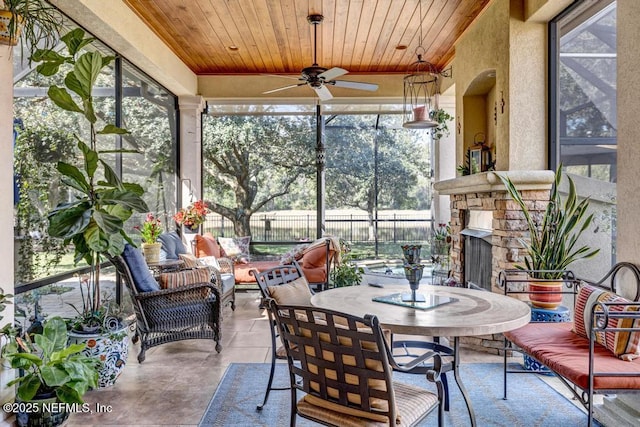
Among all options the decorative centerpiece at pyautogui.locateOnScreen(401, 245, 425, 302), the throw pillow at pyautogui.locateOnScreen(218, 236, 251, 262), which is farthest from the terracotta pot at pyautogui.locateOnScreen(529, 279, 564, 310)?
the throw pillow at pyautogui.locateOnScreen(218, 236, 251, 262)

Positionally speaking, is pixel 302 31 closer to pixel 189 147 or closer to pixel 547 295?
pixel 189 147

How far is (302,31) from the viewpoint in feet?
16.6

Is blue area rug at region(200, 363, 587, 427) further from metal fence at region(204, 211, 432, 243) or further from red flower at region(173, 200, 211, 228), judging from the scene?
metal fence at region(204, 211, 432, 243)

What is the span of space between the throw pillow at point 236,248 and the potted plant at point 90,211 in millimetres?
3032

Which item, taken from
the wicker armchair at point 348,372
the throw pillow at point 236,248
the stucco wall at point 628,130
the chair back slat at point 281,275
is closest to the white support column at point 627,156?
the stucco wall at point 628,130

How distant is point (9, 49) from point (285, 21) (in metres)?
2.84

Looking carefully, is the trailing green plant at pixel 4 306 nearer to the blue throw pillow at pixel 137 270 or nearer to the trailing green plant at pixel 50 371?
the trailing green plant at pixel 50 371

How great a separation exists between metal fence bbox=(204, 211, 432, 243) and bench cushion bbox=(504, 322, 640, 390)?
413cm

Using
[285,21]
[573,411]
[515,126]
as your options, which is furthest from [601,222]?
[285,21]

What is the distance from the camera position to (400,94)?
6832 millimetres

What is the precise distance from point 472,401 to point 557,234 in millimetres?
1383

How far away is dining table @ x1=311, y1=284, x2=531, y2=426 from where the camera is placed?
79.9 inches

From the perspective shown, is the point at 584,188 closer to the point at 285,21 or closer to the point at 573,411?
the point at 573,411

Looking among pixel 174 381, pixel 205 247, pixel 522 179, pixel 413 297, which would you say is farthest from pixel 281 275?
pixel 205 247
